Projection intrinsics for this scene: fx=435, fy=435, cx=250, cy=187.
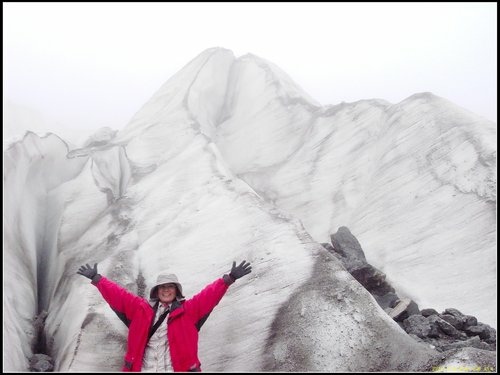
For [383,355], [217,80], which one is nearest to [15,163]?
[383,355]

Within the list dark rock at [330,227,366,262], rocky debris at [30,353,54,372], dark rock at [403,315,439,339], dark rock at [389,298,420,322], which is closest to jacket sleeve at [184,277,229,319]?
rocky debris at [30,353,54,372]

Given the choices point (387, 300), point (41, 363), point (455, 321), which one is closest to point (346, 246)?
point (387, 300)

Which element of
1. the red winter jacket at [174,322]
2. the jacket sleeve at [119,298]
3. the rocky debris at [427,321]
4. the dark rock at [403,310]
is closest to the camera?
the red winter jacket at [174,322]

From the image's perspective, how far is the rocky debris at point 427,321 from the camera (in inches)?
307

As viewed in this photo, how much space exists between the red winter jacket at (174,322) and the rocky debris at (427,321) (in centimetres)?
407

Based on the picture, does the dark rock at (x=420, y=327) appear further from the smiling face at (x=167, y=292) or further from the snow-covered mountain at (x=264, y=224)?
the smiling face at (x=167, y=292)

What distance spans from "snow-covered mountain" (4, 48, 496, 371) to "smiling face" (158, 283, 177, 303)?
1.58 m

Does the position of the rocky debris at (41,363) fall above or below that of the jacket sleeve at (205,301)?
below

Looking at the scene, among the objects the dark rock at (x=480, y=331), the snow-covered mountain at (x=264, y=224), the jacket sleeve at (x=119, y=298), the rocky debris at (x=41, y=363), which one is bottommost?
the dark rock at (x=480, y=331)

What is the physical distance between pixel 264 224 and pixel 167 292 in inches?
150

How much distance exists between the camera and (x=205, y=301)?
5832mm

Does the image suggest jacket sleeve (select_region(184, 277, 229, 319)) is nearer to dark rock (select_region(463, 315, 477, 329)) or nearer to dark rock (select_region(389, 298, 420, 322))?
dark rock (select_region(389, 298, 420, 322))

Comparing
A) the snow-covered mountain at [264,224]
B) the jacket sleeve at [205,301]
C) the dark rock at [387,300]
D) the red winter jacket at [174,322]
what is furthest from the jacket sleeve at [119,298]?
the dark rock at [387,300]

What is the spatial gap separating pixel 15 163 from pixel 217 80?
47.4 feet
